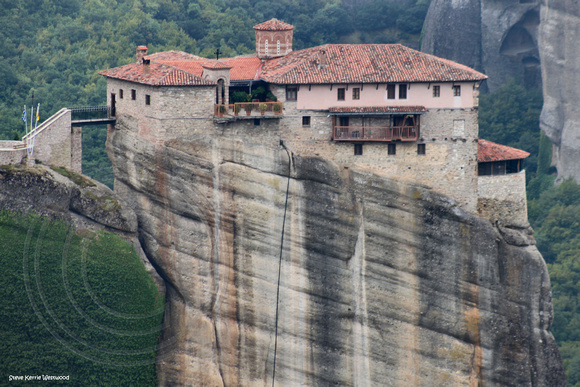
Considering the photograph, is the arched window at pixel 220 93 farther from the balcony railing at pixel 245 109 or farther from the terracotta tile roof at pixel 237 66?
the terracotta tile roof at pixel 237 66

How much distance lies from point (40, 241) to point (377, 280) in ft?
57.2

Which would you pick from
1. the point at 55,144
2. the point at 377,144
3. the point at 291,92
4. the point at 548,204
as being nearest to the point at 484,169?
the point at 377,144

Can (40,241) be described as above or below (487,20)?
below

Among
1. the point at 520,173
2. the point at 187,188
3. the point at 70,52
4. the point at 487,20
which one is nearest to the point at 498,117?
the point at 487,20

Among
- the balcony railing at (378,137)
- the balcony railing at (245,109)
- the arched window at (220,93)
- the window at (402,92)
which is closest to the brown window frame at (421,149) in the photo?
the balcony railing at (378,137)

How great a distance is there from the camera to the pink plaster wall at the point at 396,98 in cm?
6794

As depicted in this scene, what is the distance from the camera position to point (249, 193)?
67375 millimetres

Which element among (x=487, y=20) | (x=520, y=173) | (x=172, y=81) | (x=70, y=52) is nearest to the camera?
(x=172, y=81)

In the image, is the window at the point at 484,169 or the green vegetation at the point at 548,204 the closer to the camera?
the window at the point at 484,169

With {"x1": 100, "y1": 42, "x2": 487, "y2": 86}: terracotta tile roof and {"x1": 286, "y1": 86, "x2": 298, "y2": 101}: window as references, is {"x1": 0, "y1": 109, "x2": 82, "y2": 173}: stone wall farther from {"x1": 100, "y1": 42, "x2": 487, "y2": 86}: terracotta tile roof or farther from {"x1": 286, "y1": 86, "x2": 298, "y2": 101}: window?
{"x1": 286, "y1": 86, "x2": 298, "y2": 101}: window

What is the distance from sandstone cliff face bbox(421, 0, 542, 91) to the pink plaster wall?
155 ft

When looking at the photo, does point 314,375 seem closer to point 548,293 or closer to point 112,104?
point 548,293

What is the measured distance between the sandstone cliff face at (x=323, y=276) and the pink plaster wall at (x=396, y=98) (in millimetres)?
3089

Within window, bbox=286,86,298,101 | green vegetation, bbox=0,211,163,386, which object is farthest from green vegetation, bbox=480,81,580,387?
green vegetation, bbox=0,211,163,386
